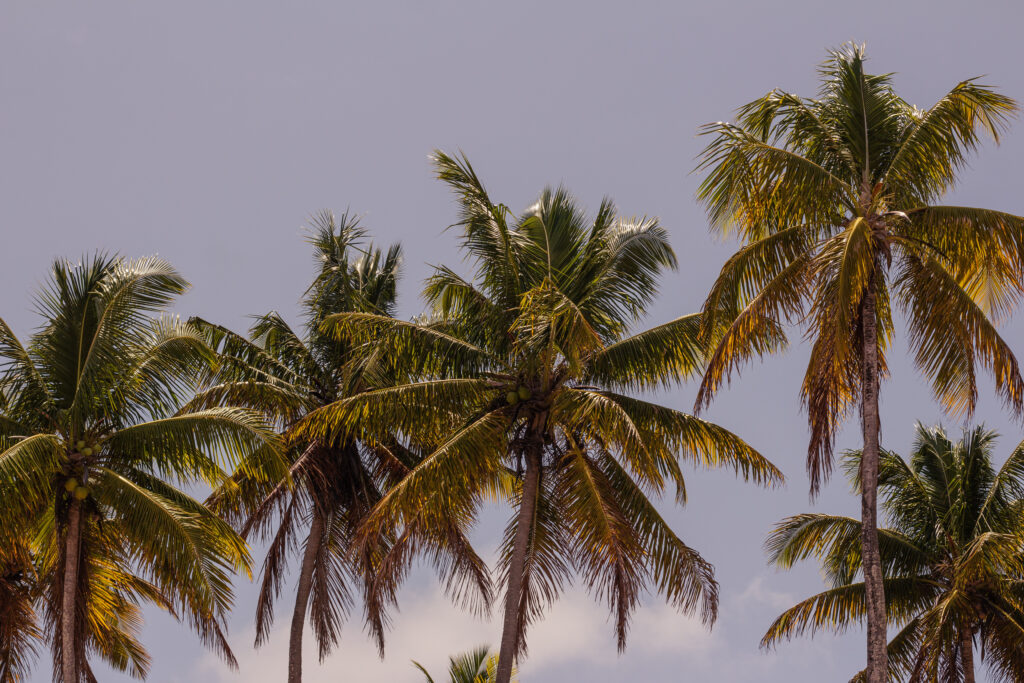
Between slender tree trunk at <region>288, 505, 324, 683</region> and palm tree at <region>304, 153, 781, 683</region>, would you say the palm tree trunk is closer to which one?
palm tree at <region>304, 153, 781, 683</region>

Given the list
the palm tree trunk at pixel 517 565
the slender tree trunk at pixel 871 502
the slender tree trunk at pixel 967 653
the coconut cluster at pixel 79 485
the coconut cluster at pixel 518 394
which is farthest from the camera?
the slender tree trunk at pixel 967 653

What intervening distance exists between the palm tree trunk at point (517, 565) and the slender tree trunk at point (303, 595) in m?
4.98

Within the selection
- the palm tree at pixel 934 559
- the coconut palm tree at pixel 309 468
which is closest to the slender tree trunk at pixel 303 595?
the coconut palm tree at pixel 309 468

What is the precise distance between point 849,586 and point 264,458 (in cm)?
1296

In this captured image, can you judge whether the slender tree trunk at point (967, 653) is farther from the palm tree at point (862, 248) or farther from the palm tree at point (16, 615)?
the palm tree at point (16, 615)

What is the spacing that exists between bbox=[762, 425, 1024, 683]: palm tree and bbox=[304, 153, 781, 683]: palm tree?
6.22 m

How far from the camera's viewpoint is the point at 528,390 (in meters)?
19.8

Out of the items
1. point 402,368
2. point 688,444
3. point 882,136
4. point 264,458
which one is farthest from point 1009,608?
point 264,458

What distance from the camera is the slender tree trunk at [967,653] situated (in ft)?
78.7

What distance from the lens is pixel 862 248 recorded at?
53.0 feet

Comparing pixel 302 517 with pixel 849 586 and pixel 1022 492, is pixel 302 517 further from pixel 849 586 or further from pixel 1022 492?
pixel 1022 492

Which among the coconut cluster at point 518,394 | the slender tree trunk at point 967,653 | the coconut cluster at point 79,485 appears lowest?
the slender tree trunk at point 967,653

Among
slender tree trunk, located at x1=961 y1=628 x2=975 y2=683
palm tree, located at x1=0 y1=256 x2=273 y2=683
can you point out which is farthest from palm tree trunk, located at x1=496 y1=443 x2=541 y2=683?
slender tree trunk, located at x1=961 y1=628 x2=975 y2=683

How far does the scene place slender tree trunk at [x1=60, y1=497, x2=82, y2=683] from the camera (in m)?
17.5
